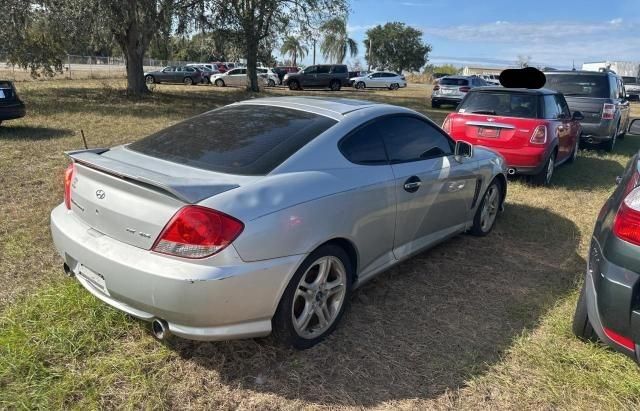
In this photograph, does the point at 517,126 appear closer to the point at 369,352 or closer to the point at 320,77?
the point at 369,352

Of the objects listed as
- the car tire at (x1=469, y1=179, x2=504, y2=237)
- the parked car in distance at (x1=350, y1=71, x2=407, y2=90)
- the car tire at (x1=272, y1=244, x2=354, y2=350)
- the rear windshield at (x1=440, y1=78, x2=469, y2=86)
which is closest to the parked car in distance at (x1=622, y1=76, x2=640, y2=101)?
the rear windshield at (x1=440, y1=78, x2=469, y2=86)

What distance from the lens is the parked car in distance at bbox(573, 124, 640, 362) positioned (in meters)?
2.42

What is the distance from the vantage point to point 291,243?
2.62m

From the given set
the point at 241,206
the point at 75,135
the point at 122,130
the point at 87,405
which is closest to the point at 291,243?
the point at 241,206

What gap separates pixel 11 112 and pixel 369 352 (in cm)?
893

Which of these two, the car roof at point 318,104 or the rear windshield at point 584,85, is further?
the rear windshield at point 584,85

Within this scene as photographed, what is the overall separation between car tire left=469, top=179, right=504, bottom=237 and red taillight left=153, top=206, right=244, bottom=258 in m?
3.12

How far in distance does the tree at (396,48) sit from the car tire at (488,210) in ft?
227

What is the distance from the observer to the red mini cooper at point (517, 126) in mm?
6805

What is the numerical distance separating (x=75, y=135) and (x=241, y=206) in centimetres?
865

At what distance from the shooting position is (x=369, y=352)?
3.02 meters

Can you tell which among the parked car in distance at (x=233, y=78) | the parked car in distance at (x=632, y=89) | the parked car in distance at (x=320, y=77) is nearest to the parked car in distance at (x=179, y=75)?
the parked car in distance at (x=233, y=78)

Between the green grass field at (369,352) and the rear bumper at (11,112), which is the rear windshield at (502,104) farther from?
the rear bumper at (11,112)

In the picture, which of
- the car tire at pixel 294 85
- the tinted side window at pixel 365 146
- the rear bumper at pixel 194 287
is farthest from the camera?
the car tire at pixel 294 85
